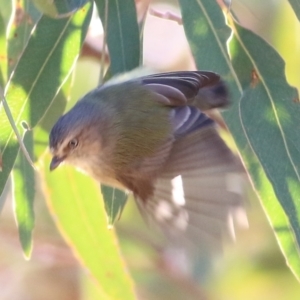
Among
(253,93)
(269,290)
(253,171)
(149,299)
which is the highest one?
(253,93)

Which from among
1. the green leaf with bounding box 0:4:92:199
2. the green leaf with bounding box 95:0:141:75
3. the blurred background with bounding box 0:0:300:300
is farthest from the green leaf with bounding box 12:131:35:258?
the blurred background with bounding box 0:0:300:300

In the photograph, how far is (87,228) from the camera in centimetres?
159

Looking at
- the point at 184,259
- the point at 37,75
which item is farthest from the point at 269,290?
the point at 37,75

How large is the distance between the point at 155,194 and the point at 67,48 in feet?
1.12

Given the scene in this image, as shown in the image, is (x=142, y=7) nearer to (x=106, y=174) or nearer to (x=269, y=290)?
(x=106, y=174)

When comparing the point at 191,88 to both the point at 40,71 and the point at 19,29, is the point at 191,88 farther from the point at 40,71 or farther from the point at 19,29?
the point at 19,29

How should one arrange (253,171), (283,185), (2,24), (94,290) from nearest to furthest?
(283,185), (253,171), (2,24), (94,290)

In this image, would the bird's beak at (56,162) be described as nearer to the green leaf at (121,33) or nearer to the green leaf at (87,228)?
the green leaf at (121,33)

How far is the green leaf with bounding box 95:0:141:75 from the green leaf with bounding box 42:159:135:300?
41 centimetres

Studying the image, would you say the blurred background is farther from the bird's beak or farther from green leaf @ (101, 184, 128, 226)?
A: the bird's beak

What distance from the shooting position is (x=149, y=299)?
2541mm

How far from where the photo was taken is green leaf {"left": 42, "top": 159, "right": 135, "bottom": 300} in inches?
61.1

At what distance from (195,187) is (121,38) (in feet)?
1.03

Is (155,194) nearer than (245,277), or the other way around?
(155,194)
